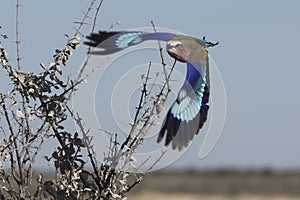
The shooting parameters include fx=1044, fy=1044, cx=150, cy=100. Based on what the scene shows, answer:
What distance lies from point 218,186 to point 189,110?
1455 inches

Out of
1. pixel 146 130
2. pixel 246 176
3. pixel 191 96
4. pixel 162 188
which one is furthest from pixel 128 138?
pixel 246 176

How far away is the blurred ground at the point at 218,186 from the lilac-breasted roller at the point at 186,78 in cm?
2309

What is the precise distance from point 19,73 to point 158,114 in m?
0.53

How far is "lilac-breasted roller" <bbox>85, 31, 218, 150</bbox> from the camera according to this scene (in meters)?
3.59

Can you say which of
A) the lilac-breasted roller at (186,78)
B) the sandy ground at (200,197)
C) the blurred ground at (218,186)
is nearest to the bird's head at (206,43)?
the lilac-breasted roller at (186,78)

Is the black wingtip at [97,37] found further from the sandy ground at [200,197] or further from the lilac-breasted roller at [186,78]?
the sandy ground at [200,197]

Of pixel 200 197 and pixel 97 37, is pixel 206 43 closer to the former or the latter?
pixel 97 37

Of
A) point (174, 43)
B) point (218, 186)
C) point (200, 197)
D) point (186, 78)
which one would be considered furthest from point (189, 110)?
point (218, 186)

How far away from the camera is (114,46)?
359cm

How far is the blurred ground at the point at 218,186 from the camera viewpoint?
107 ft

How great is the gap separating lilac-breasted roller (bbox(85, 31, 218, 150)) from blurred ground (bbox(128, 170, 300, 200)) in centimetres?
2309

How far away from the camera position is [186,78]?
3.65 m

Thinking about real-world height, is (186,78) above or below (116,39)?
below

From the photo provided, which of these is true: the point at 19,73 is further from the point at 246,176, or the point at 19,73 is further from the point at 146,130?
the point at 246,176
